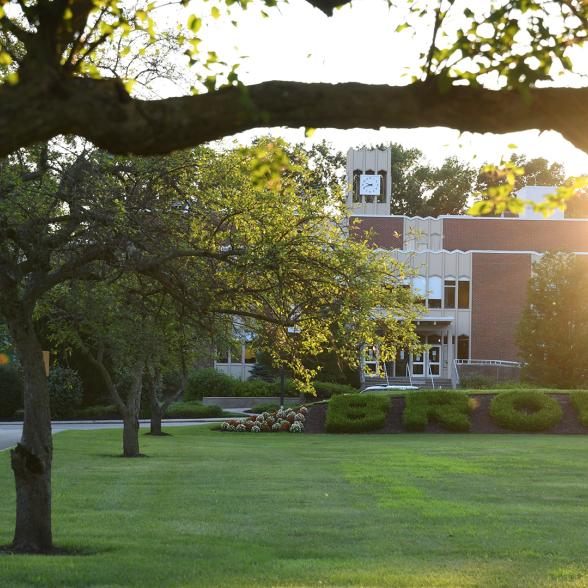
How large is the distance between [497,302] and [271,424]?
27842 mm

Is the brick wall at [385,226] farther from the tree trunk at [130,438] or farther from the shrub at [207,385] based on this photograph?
the tree trunk at [130,438]

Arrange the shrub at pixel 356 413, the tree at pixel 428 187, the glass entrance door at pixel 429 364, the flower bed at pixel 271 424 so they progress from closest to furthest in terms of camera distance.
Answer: the shrub at pixel 356 413
the flower bed at pixel 271 424
the glass entrance door at pixel 429 364
the tree at pixel 428 187

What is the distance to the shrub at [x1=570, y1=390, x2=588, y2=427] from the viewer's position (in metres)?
35.0

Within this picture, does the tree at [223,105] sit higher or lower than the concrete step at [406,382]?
higher

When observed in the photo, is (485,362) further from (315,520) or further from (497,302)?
(315,520)

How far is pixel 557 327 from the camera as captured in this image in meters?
45.6

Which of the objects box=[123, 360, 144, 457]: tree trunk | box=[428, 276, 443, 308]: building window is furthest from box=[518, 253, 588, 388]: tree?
box=[123, 360, 144, 457]: tree trunk

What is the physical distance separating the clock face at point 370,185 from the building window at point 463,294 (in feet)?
28.7

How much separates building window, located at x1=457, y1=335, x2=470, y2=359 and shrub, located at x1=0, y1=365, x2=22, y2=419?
1038 inches

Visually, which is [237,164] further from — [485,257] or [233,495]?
[485,257]

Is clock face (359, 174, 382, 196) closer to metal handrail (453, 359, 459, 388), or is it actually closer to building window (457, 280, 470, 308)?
building window (457, 280, 470, 308)

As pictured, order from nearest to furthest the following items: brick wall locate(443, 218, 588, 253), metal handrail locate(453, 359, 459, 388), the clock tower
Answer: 1. metal handrail locate(453, 359, 459, 388)
2. brick wall locate(443, 218, 588, 253)
3. the clock tower

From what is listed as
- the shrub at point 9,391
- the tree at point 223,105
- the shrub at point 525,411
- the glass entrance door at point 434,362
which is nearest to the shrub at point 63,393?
the shrub at point 9,391

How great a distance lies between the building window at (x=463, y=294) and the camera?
62.3 metres
